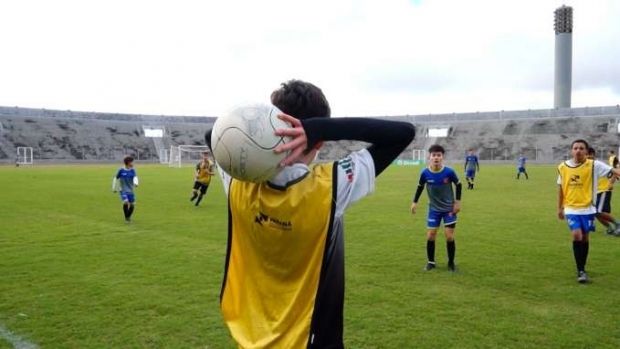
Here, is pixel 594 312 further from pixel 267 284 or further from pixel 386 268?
pixel 267 284

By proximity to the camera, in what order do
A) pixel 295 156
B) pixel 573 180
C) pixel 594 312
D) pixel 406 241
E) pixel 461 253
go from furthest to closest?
pixel 406 241
pixel 461 253
pixel 573 180
pixel 594 312
pixel 295 156

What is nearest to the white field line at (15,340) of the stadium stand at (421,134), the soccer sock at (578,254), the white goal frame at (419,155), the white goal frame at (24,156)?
the soccer sock at (578,254)

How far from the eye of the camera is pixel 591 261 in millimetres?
8734

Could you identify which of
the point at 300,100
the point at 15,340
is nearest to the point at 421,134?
the point at 15,340

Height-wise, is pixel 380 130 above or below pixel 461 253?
above

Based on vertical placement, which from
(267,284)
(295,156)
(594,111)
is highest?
(594,111)

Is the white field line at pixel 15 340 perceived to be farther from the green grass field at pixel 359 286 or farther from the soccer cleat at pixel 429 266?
the soccer cleat at pixel 429 266

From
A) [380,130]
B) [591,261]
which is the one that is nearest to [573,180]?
[591,261]

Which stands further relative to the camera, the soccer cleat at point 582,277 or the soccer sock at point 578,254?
the soccer sock at point 578,254

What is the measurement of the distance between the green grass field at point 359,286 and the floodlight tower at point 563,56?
6229 centimetres

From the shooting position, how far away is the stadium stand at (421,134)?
6131cm

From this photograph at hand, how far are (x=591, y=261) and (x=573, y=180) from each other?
1601 mm

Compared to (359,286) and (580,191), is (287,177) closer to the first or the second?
(359,286)

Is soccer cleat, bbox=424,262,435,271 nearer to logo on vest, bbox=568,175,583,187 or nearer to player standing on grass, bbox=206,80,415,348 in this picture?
logo on vest, bbox=568,175,583,187
